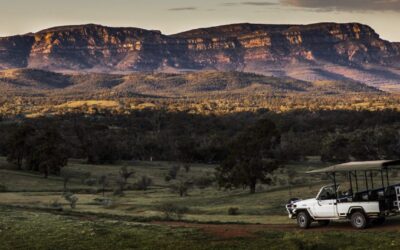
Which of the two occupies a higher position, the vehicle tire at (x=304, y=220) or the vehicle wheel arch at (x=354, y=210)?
the vehicle wheel arch at (x=354, y=210)

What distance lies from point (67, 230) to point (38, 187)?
49741mm

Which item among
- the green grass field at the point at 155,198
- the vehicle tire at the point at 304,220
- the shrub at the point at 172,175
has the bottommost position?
the shrub at the point at 172,175

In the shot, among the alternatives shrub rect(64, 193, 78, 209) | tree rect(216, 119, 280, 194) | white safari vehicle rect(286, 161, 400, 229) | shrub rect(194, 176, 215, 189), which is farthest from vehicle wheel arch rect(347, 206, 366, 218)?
shrub rect(194, 176, 215, 189)

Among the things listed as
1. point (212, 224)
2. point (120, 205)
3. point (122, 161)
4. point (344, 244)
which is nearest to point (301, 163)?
point (122, 161)

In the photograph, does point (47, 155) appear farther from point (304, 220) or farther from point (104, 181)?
point (304, 220)

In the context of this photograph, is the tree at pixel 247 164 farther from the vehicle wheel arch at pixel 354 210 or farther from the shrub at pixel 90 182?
the vehicle wheel arch at pixel 354 210

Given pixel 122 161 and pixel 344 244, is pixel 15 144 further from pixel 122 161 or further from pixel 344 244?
pixel 344 244

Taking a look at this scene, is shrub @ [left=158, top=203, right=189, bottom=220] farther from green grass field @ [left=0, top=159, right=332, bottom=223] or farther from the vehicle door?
the vehicle door

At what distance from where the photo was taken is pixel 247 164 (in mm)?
65375

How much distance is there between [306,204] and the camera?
30594mm

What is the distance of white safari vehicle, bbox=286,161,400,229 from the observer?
28.5 metres

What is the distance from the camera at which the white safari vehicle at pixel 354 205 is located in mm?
28469

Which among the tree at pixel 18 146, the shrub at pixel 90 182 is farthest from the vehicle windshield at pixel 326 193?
the tree at pixel 18 146

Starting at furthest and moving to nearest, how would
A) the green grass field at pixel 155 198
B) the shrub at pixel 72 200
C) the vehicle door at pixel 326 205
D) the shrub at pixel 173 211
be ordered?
1. the shrub at pixel 72 200
2. the green grass field at pixel 155 198
3. the shrub at pixel 173 211
4. the vehicle door at pixel 326 205
